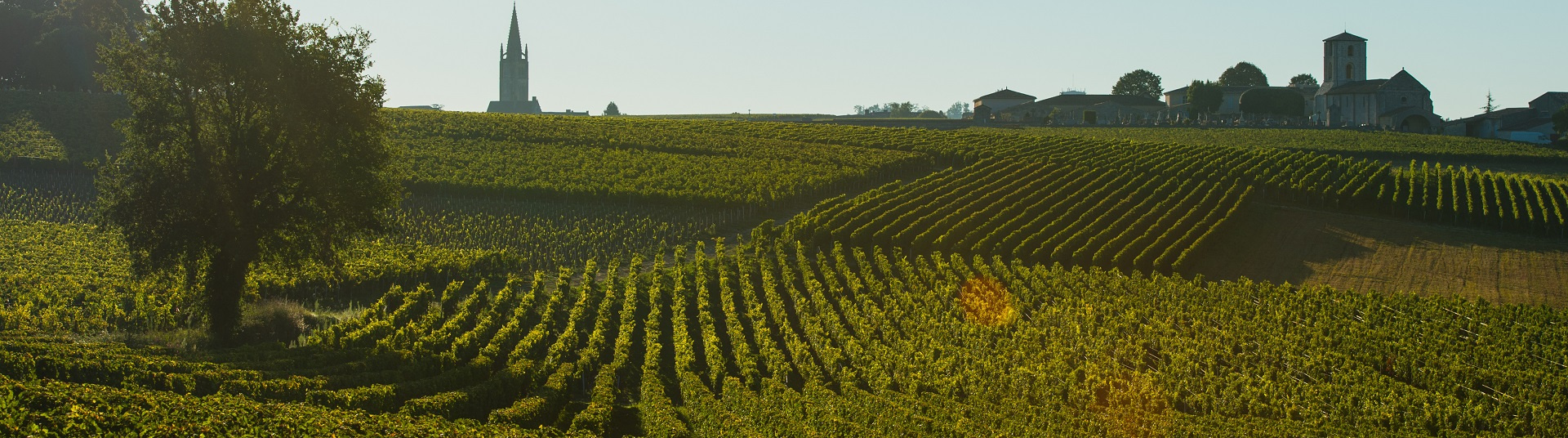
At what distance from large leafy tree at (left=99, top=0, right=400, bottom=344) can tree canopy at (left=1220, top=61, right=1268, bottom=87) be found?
363 feet

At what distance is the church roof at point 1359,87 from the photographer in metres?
89.1

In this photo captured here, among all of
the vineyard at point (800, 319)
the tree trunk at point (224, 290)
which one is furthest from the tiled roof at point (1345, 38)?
the tree trunk at point (224, 290)

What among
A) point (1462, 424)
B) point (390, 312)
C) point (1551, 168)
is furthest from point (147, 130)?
point (1551, 168)

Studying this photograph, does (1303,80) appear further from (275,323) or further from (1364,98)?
(275,323)

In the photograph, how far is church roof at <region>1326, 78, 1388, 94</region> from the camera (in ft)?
292

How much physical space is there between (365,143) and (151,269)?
207 inches

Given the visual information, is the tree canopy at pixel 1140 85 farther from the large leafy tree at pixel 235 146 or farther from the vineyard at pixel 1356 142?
the large leafy tree at pixel 235 146

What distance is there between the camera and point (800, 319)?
3023cm

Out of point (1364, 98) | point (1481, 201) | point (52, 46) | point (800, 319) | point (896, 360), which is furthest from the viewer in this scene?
point (1364, 98)

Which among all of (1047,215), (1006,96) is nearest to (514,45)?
(1006,96)

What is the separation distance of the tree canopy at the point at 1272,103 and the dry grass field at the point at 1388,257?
1995 inches

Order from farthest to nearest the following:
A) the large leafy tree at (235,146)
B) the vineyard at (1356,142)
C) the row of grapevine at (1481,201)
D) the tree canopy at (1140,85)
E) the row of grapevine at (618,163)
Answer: the tree canopy at (1140,85) → the vineyard at (1356,142) → the row of grapevine at (618,163) → the row of grapevine at (1481,201) → the large leafy tree at (235,146)

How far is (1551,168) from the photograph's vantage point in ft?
217

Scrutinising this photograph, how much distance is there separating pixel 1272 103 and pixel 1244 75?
100 feet
